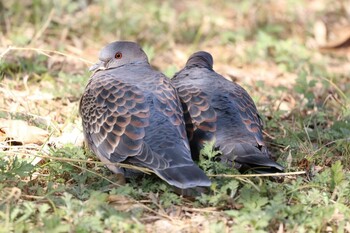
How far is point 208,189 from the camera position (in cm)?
455

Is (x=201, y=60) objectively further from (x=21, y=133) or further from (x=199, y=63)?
(x=21, y=133)

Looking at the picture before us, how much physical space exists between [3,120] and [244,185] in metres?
2.09

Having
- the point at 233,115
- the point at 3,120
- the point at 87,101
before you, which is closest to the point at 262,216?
the point at 233,115

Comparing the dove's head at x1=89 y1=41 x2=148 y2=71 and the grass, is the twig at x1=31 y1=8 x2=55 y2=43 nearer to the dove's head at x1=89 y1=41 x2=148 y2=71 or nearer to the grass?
the grass

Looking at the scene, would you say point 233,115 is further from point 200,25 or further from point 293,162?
point 200,25

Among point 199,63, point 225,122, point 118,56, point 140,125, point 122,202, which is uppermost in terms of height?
point 118,56

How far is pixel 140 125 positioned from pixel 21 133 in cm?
111

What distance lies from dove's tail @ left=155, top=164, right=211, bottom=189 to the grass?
0.49 ft

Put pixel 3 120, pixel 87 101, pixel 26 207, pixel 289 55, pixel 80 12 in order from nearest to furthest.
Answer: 1. pixel 26 207
2. pixel 87 101
3. pixel 3 120
4. pixel 289 55
5. pixel 80 12

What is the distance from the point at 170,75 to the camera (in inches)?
273

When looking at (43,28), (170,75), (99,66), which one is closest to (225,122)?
(99,66)

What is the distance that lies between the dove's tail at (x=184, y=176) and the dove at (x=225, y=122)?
51cm

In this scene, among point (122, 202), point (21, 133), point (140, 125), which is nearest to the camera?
point (122, 202)

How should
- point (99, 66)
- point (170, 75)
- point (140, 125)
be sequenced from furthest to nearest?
→ point (170, 75)
point (99, 66)
point (140, 125)
